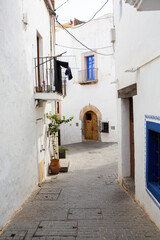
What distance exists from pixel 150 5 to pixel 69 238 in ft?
12.4

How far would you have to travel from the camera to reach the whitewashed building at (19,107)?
459 cm

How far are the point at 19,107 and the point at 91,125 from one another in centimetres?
1209

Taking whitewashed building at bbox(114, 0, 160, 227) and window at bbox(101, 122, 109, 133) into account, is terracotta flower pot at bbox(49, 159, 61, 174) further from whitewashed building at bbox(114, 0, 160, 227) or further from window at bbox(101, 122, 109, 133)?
window at bbox(101, 122, 109, 133)

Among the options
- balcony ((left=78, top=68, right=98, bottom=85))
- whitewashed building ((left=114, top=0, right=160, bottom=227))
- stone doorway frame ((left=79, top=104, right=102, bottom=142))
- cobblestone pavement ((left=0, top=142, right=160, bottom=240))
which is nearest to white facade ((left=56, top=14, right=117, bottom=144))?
stone doorway frame ((left=79, top=104, right=102, bottom=142))

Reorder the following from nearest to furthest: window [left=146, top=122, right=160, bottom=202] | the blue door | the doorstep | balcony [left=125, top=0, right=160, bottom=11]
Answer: balcony [left=125, top=0, right=160, bottom=11]
window [left=146, top=122, right=160, bottom=202]
the doorstep
the blue door

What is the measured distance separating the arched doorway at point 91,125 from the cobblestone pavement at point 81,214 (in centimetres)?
865

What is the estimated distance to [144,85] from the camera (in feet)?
15.6

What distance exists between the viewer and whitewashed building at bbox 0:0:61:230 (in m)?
4.59

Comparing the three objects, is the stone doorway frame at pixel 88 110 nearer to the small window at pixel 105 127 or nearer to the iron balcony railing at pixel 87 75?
the small window at pixel 105 127

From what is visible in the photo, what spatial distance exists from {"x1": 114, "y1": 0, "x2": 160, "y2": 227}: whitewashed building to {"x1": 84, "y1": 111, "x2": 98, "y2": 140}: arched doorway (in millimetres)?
10348

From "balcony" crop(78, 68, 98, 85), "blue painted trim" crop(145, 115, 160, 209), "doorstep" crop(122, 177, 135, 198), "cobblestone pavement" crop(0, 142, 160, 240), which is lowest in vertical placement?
"cobblestone pavement" crop(0, 142, 160, 240)

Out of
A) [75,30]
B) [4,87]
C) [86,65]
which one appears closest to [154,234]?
[4,87]

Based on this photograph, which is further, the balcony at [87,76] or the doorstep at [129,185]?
the balcony at [87,76]

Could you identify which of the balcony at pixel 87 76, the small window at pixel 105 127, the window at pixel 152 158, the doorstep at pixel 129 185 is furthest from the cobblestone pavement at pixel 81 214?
the balcony at pixel 87 76
